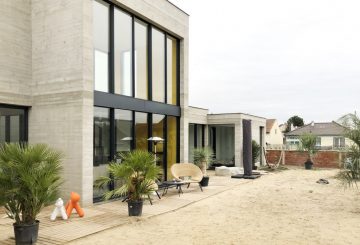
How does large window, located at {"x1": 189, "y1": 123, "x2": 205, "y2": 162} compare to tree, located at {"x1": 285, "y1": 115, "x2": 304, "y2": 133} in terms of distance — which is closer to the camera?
large window, located at {"x1": 189, "y1": 123, "x2": 205, "y2": 162}

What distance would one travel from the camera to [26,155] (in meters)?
5.97

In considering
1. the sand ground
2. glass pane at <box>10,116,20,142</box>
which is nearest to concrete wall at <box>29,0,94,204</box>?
glass pane at <box>10,116,20,142</box>

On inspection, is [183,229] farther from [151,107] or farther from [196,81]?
[196,81]

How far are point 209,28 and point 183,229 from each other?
907 centimetres

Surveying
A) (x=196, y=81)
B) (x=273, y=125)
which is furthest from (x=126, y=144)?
(x=273, y=125)

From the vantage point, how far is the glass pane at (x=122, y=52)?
10.6 m

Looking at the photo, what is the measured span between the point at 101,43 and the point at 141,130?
3206mm

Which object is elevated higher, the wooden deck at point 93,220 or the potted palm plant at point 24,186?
the potted palm plant at point 24,186

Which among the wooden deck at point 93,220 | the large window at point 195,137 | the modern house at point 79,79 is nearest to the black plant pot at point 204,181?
the wooden deck at point 93,220

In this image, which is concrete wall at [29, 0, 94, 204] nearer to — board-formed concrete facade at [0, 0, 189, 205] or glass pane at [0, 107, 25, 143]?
board-formed concrete facade at [0, 0, 189, 205]

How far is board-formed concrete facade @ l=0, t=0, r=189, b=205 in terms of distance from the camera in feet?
30.1

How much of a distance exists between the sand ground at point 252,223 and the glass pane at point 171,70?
4338 millimetres

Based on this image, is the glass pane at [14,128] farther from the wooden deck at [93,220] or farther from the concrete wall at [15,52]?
the wooden deck at [93,220]

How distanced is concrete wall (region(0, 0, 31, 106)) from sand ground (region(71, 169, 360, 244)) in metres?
5.04
